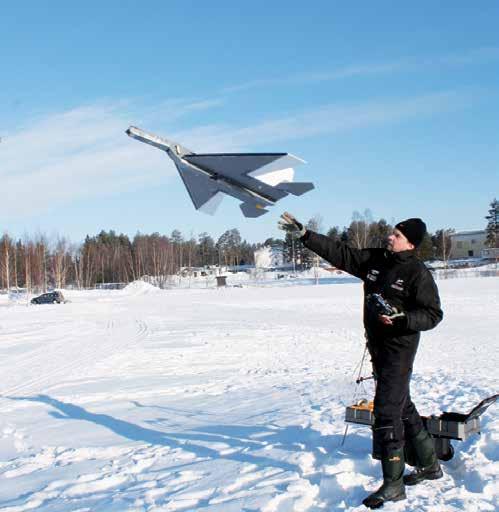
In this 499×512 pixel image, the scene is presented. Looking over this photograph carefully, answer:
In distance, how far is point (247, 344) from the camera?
18.1 meters

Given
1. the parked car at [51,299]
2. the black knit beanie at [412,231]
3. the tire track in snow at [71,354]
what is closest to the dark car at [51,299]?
the parked car at [51,299]

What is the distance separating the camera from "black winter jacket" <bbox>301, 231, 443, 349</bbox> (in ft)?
15.8

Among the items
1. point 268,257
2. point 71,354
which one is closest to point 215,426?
point 71,354

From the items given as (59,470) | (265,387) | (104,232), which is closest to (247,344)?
(265,387)

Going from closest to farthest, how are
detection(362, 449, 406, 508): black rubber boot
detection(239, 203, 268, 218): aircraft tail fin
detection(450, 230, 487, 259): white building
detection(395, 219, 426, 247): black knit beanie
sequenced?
detection(362, 449, 406, 508): black rubber boot, detection(395, 219, 426, 247): black knit beanie, detection(239, 203, 268, 218): aircraft tail fin, detection(450, 230, 487, 259): white building

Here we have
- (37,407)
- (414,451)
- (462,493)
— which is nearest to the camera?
(462,493)

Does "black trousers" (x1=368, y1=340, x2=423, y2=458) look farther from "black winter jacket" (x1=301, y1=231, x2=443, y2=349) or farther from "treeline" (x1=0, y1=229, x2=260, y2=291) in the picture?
"treeline" (x1=0, y1=229, x2=260, y2=291)

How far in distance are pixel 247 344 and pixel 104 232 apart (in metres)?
140

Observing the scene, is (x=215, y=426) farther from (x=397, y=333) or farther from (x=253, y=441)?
(x=397, y=333)

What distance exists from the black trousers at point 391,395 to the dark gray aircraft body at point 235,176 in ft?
12.7

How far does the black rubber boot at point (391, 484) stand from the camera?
4430mm

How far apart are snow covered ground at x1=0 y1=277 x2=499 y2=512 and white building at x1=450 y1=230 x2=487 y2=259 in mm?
103890

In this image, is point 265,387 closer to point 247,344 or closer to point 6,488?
point 6,488

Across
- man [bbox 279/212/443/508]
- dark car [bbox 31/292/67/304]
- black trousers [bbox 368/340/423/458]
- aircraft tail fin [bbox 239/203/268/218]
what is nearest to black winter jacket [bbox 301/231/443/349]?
man [bbox 279/212/443/508]
